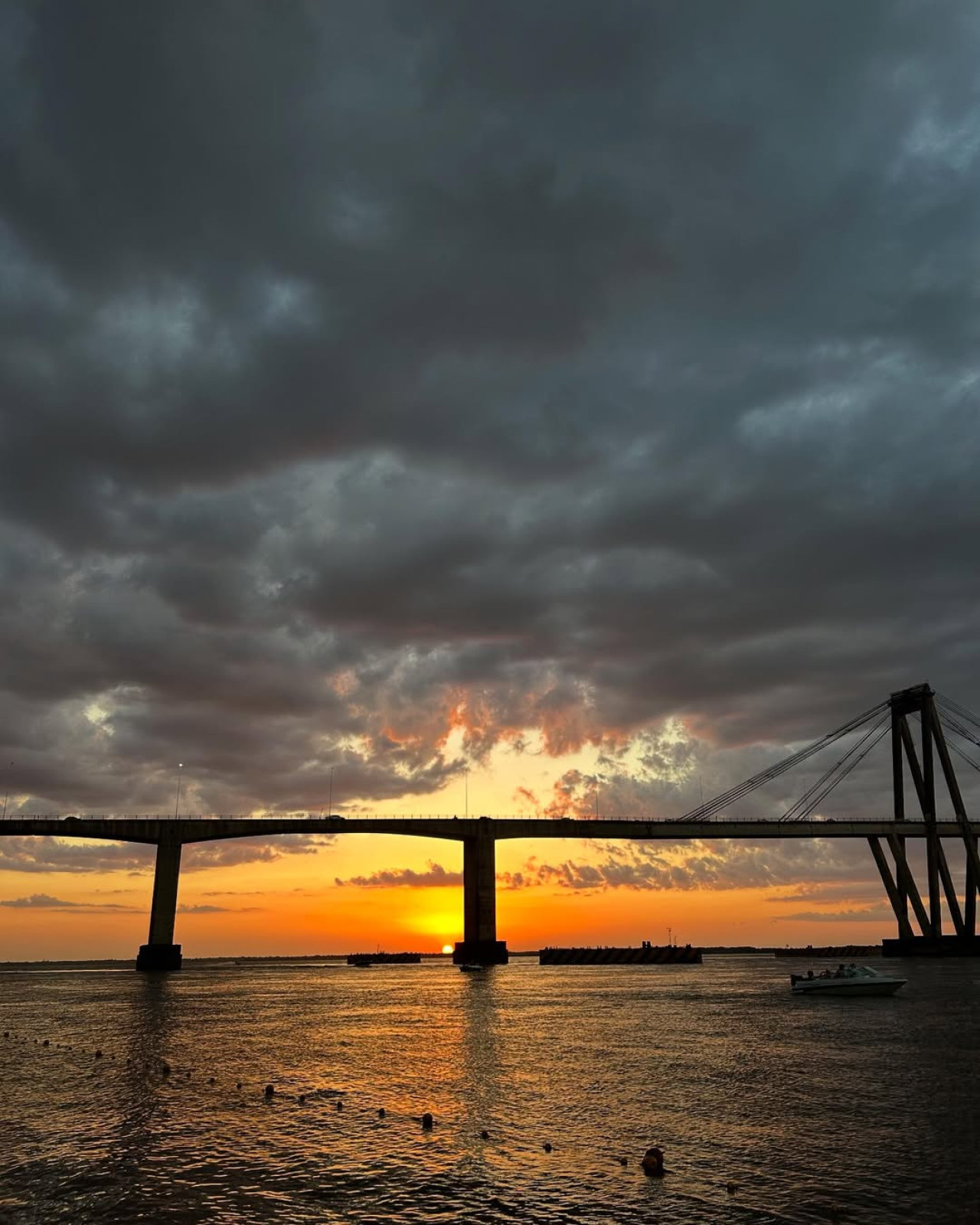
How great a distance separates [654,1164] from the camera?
22828mm

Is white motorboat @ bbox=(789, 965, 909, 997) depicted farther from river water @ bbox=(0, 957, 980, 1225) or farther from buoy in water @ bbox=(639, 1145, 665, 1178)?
buoy in water @ bbox=(639, 1145, 665, 1178)

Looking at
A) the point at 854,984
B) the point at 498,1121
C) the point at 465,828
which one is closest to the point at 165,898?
the point at 465,828

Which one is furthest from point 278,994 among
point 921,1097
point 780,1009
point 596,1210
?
point 596,1210

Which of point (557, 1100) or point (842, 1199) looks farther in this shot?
point (557, 1100)

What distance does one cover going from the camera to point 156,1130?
95.0 feet

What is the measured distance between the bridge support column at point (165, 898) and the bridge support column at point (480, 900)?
44947 mm

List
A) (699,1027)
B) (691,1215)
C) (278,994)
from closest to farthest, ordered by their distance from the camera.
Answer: (691,1215)
(699,1027)
(278,994)

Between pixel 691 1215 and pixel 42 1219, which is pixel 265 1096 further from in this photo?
pixel 691 1215

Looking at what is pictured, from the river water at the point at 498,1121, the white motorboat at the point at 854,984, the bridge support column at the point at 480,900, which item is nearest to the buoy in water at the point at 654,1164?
the river water at the point at 498,1121

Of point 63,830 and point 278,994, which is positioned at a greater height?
point 63,830

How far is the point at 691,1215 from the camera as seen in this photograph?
1939 centimetres

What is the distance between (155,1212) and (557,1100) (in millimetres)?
16162

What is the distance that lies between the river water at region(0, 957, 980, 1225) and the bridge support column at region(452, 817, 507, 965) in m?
88.9

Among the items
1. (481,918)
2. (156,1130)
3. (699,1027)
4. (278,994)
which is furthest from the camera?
(481,918)
